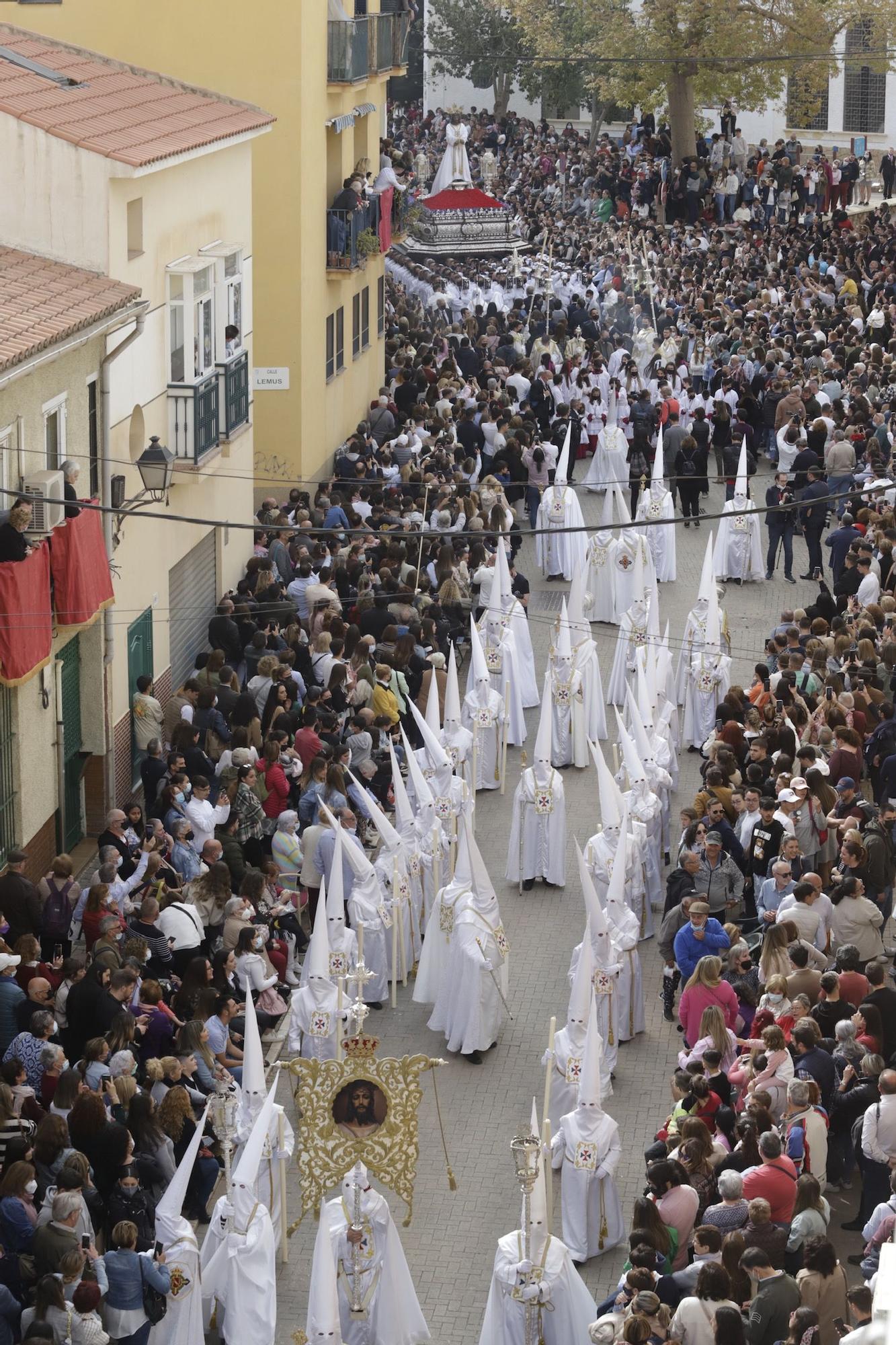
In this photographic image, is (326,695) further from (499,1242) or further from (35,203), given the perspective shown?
(499,1242)

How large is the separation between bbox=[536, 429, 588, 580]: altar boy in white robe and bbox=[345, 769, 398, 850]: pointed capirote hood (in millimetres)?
9855

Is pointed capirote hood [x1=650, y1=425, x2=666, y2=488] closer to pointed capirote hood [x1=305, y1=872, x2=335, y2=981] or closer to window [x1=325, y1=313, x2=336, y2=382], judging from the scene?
window [x1=325, y1=313, x2=336, y2=382]

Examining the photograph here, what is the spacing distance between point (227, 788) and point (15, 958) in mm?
3567

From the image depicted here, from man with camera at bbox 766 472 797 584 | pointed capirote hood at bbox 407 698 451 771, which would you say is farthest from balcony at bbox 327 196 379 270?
pointed capirote hood at bbox 407 698 451 771

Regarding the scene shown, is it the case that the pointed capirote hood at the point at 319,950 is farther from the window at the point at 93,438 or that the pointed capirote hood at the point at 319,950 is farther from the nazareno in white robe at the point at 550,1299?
the window at the point at 93,438

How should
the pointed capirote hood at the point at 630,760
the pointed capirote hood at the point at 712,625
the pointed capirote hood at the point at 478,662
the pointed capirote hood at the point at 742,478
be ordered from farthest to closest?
the pointed capirote hood at the point at 742,478 → the pointed capirote hood at the point at 712,625 → the pointed capirote hood at the point at 478,662 → the pointed capirote hood at the point at 630,760

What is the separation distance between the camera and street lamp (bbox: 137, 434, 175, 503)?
1927 centimetres

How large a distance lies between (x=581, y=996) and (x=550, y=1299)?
2.43 meters

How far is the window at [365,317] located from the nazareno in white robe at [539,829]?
15031 mm

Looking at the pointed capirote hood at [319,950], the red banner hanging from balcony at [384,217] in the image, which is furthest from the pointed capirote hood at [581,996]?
the red banner hanging from balcony at [384,217]

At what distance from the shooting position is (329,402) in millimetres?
29438

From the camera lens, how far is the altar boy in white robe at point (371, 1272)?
1176 cm

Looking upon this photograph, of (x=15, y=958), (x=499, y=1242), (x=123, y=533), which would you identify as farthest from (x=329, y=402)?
(x=499, y=1242)

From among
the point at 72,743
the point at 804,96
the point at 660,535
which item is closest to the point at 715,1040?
the point at 72,743
